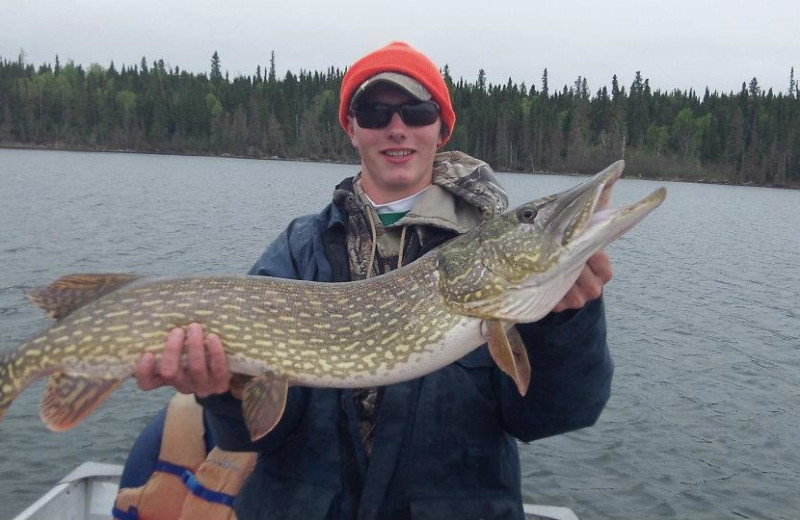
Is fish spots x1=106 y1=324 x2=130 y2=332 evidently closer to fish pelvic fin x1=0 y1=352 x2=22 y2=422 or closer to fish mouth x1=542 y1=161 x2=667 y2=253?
fish pelvic fin x1=0 y1=352 x2=22 y2=422

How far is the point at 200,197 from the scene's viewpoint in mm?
25391

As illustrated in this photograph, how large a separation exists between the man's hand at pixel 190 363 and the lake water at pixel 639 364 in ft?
11.9

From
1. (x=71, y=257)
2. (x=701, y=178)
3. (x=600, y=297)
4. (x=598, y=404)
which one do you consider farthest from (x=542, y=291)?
(x=701, y=178)

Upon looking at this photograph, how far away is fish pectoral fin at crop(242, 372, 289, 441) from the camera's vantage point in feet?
7.30

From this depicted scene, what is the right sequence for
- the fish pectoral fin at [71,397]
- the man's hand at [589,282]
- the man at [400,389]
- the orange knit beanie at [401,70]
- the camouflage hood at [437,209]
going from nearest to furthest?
1. the man's hand at [589,282]
2. the man at [400,389]
3. the fish pectoral fin at [71,397]
4. the camouflage hood at [437,209]
5. the orange knit beanie at [401,70]

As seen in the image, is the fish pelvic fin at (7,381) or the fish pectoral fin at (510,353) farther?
the fish pelvic fin at (7,381)

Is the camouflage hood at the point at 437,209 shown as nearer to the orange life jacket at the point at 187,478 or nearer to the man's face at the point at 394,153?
the man's face at the point at 394,153

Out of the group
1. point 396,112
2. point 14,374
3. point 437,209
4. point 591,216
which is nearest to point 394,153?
point 396,112

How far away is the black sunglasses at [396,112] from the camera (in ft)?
8.78

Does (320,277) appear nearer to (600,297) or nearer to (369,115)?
(369,115)

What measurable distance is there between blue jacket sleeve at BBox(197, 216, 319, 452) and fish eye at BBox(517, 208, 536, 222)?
2.56 feet

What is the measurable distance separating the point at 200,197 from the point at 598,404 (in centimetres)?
2450

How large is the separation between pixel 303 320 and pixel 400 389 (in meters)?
0.40

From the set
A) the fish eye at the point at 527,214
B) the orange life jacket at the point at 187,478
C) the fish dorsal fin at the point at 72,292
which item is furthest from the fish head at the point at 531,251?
the orange life jacket at the point at 187,478
